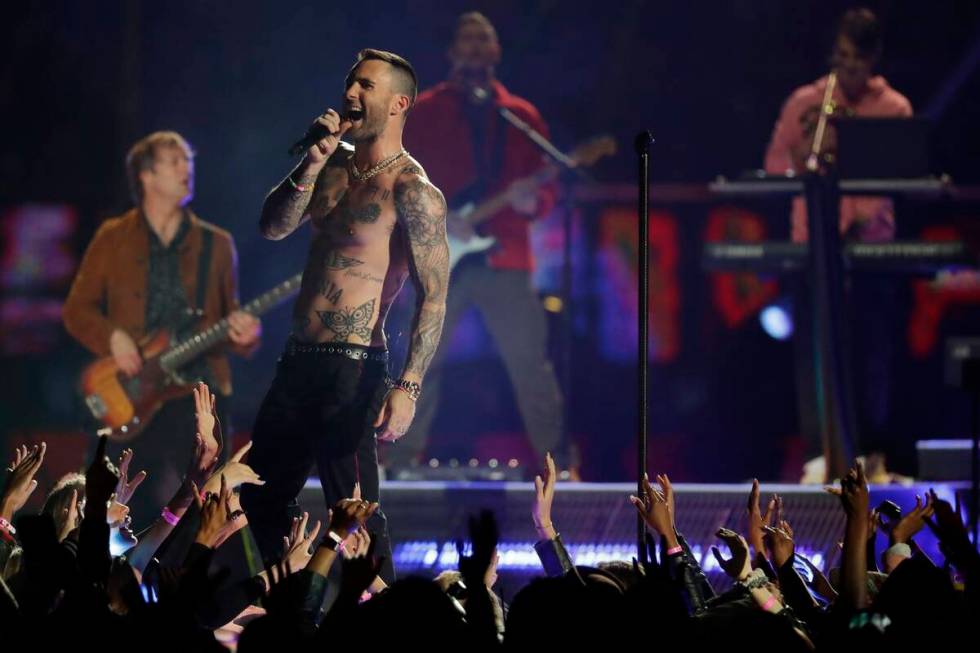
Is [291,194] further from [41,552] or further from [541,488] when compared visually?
[41,552]

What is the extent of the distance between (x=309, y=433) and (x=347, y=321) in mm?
458

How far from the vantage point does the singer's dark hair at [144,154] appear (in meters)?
9.66

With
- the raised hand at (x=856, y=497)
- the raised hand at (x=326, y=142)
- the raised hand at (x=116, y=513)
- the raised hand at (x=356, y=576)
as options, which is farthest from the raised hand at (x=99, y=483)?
the raised hand at (x=326, y=142)

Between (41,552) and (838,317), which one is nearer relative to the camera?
(41,552)

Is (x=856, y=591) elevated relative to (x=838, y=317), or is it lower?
lower

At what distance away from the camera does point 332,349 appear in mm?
5141

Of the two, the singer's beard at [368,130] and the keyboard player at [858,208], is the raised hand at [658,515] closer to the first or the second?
the singer's beard at [368,130]

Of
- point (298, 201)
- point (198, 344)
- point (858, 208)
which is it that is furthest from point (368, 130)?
point (858, 208)

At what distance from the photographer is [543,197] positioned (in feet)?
32.1

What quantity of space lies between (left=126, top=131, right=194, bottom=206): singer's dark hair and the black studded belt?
16.0 feet

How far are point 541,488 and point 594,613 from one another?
1.44 meters

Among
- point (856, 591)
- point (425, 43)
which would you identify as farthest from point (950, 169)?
point (856, 591)

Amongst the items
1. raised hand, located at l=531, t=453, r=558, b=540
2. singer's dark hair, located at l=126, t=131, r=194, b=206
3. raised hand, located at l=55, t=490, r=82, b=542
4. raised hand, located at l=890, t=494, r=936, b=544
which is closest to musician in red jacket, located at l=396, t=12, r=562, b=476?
singer's dark hair, located at l=126, t=131, r=194, b=206

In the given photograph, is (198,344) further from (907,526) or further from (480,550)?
(480,550)
